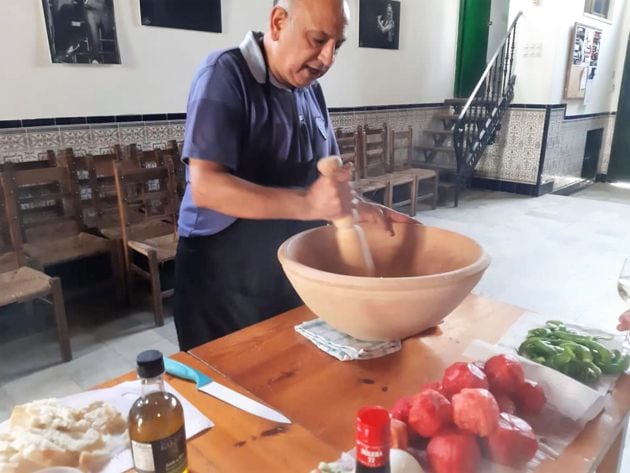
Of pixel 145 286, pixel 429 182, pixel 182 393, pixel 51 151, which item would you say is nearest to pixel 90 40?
pixel 51 151

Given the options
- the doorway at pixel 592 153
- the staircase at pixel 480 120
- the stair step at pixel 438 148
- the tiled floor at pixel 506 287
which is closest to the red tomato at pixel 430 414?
the tiled floor at pixel 506 287

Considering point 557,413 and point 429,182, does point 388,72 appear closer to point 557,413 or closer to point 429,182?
point 429,182

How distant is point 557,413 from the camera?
2.49 feet

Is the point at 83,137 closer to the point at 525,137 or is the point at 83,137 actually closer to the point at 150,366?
the point at 150,366

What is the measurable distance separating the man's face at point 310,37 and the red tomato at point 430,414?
27.5 inches

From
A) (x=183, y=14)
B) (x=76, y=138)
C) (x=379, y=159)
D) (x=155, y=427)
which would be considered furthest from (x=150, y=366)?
(x=379, y=159)

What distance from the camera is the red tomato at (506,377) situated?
28.9 inches

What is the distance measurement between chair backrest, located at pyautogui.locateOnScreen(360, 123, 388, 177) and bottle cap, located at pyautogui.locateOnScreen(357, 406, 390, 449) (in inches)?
170

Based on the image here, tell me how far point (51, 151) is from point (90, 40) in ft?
2.38

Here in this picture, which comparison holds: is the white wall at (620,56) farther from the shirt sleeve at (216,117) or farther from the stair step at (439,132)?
the shirt sleeve at (216,117)

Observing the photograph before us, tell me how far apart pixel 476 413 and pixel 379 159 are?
4.54m

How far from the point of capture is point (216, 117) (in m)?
1.07

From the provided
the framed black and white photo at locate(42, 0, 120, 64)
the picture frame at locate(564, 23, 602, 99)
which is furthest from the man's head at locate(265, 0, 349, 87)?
the picture frame at locate(564, 23, 602, 99)

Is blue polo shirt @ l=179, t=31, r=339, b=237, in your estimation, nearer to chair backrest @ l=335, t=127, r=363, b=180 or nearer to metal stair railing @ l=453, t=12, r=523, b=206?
chair backrest @ l=335, t=127, r=363, b=180
